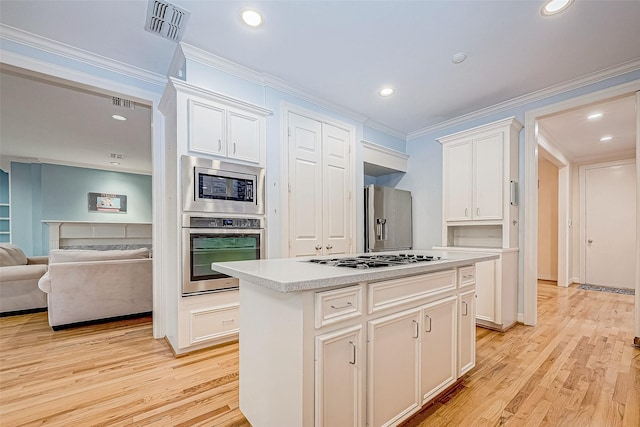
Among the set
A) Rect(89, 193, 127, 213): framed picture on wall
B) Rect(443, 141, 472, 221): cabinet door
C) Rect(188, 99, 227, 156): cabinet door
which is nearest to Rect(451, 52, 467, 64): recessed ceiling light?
Rect(443, 141, 472, 221): cabinet door

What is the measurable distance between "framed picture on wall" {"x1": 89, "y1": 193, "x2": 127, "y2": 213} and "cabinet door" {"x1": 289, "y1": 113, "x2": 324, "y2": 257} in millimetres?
6220

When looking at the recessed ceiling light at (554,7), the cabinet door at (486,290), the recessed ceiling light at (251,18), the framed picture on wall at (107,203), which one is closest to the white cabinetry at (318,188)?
the recessed ceiling light at (251,18)

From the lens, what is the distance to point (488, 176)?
130 inches

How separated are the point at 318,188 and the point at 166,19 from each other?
204 centimetres

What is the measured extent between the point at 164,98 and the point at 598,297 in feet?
22.2

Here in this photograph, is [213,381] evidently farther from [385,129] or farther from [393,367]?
[385,129]

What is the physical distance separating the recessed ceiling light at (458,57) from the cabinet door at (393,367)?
7.64 ft

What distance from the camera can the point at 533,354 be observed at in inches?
97.1

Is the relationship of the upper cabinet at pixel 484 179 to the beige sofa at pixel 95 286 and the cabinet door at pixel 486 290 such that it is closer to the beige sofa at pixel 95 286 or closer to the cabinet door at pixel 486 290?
the cabinet door at pixel 486 290

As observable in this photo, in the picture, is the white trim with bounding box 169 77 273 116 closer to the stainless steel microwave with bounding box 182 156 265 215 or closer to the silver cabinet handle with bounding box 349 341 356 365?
the stainless steel microwave with bounding box 182 156 265 215

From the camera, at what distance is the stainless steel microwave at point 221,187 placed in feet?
7.77

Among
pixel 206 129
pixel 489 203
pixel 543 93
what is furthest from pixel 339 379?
pixel 543 93

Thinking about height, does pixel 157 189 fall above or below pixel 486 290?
above

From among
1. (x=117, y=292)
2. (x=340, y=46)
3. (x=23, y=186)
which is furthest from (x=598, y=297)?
(x=23, y=186)
